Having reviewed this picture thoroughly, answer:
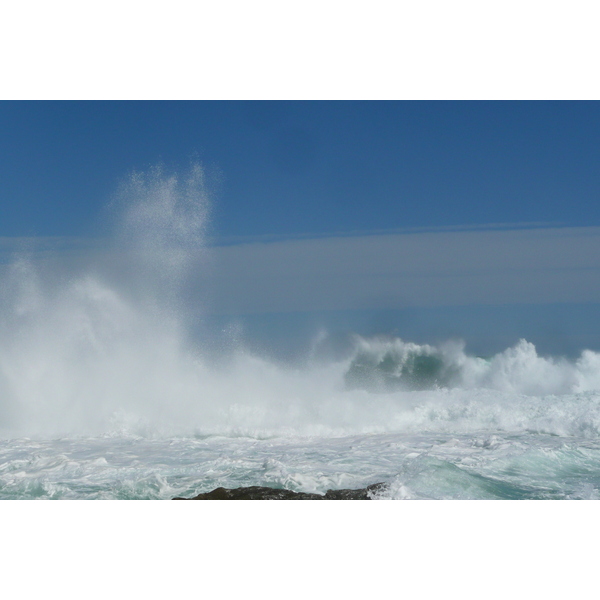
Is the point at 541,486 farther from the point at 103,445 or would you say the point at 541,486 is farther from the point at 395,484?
the point at 103,445

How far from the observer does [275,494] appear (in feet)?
22.7

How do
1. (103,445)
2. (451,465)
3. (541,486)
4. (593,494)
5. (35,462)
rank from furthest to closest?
(103,445), (35,462), (451,465), (541,486), (593,494)

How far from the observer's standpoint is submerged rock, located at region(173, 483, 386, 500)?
6.77 m

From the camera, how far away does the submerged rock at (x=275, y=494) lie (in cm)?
677

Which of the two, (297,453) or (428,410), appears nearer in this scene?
(297,453)

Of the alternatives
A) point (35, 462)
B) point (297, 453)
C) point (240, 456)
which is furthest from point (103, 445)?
point (297, 453)

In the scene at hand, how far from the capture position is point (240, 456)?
9656 mm

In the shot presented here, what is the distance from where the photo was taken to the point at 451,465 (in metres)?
8.30

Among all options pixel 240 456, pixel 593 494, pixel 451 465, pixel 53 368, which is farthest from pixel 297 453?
pixel 53 368

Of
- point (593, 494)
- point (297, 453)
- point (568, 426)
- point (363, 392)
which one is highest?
point (363, 392)

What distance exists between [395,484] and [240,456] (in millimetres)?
3229

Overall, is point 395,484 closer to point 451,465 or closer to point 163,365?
point 451,465

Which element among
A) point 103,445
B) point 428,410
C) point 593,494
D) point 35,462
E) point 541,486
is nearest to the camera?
point 593,494

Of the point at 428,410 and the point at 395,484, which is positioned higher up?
the point at 428,410
